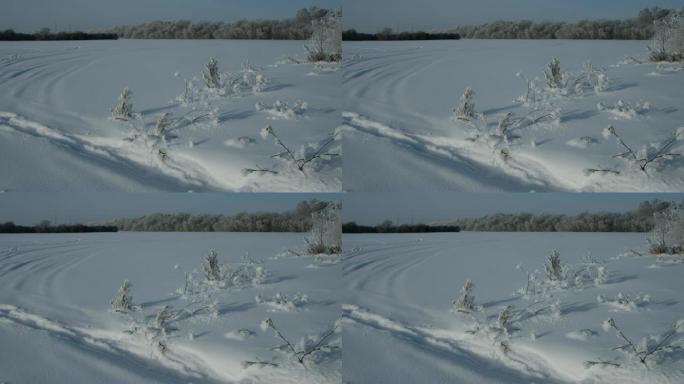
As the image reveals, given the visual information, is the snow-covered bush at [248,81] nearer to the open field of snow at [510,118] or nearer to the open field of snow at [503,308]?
the open field of snow at [510,118]

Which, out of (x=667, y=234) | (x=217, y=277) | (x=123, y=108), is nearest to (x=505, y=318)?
(x=667, y=234)

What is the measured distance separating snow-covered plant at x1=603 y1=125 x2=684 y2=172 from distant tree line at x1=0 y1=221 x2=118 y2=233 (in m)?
2.50

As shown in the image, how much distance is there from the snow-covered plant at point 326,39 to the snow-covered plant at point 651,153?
144 centimetres

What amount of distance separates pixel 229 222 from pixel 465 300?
121cm

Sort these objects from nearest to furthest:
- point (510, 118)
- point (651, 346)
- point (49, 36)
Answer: point (651, 346) → point (510, 118) → point (49, 36)

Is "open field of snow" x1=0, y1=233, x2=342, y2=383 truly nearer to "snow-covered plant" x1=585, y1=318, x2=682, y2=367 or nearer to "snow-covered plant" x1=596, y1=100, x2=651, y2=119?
"snow-covered plant" x1=585, y1=318, x2=682, y2=367

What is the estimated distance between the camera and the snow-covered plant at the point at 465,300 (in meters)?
3.94

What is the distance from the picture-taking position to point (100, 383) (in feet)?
12.6

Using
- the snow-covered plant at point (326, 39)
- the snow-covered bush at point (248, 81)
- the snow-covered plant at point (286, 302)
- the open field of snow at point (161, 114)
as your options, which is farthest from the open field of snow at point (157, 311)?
the snow-covered plant at point (326, 39)

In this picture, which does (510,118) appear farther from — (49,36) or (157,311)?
(49,36)

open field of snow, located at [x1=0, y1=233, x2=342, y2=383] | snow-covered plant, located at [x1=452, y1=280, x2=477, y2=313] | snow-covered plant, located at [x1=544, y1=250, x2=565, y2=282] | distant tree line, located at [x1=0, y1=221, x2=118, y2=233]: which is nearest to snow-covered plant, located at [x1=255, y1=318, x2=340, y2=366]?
open field of snow, located at [x1=0, y1=233, x2=342, y2=383]

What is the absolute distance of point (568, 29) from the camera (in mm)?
4102

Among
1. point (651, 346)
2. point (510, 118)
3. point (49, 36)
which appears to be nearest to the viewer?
point (651, 346)

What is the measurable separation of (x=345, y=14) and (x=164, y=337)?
1.79m
